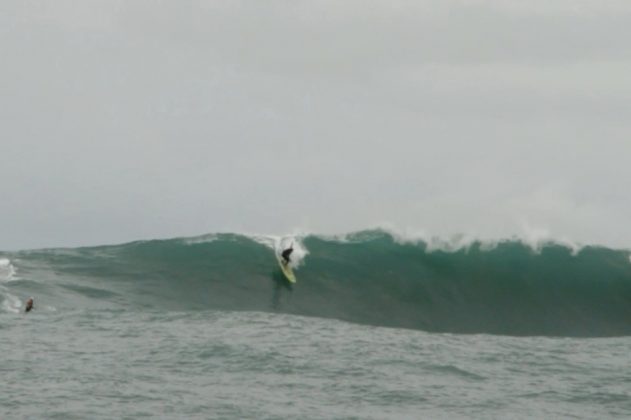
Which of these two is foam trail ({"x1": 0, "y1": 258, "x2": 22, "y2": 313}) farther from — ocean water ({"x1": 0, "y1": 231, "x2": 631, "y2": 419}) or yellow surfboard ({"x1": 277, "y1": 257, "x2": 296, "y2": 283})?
yellow surfboard ({"x1": 277, "y1": 257, "x2": 296, "y2": 283})

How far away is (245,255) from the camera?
31.0 m

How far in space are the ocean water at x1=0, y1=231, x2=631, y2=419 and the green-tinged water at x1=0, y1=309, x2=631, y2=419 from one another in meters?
0.05

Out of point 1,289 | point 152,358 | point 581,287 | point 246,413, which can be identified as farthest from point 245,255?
point 246,413

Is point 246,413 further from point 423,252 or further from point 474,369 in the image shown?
point 423,252

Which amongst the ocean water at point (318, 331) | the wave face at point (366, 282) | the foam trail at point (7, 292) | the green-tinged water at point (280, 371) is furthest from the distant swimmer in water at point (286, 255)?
the foam trail at point (7, 292)

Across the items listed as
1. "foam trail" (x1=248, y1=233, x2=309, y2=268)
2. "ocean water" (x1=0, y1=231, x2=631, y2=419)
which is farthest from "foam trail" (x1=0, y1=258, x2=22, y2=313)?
"foam trail" (x1=248, y1=233, x2=309, y2=268)

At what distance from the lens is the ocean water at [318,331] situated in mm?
17219

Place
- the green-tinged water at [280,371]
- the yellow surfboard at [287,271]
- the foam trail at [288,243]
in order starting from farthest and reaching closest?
the foam trail at [288,243]
the yellow surfboard at [287,271]
the green-tinged water at [280,371]

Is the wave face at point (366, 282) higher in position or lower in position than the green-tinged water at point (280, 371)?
higher

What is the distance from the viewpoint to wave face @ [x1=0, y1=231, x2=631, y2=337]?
90.0ft

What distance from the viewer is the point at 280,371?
18953mm

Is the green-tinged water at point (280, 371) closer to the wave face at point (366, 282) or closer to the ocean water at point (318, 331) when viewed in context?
the ocean water at point (318, 331)

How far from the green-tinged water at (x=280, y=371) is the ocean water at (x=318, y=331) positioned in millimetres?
49

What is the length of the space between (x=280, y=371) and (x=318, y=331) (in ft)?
13.5
